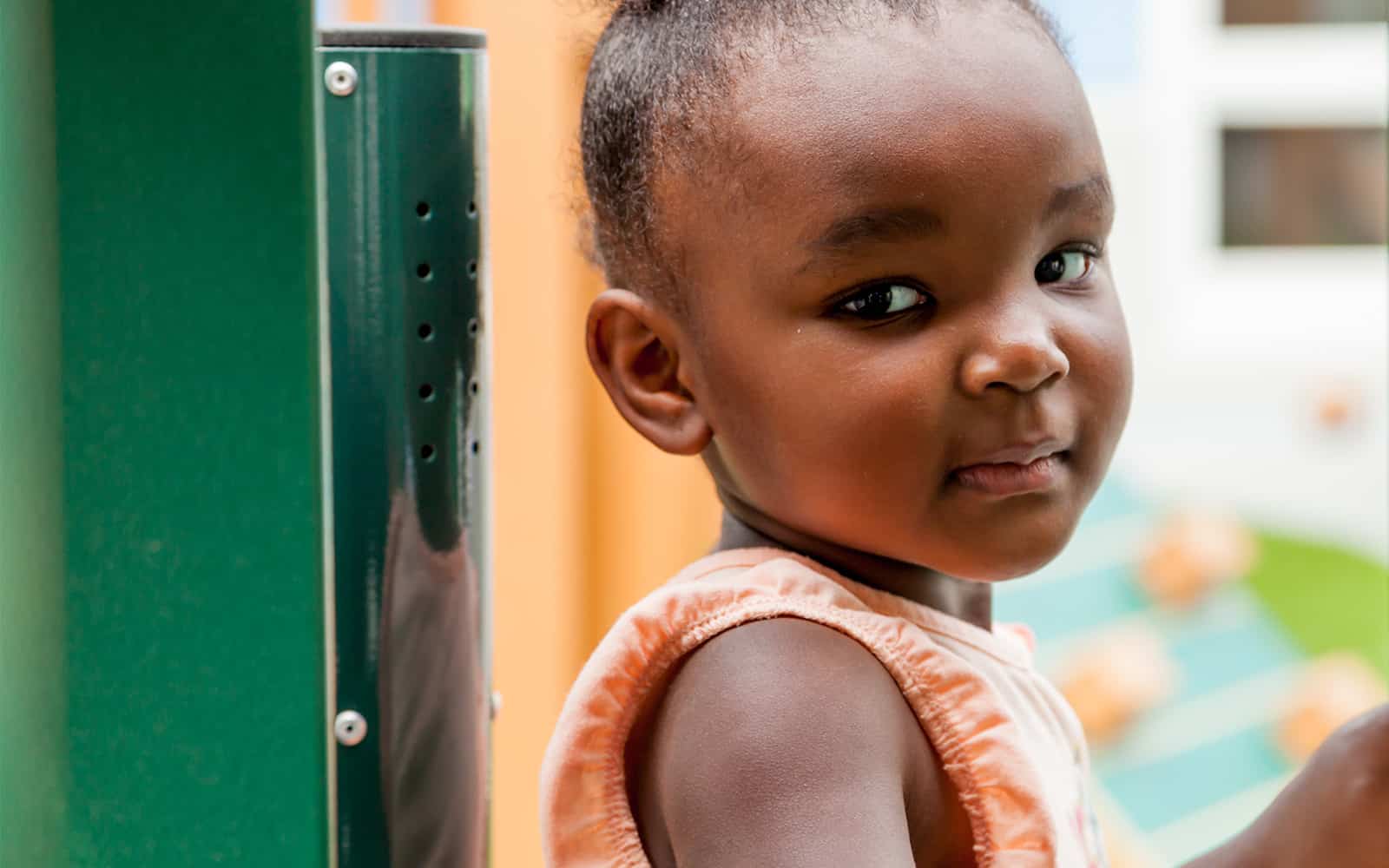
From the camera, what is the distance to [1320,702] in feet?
8.46

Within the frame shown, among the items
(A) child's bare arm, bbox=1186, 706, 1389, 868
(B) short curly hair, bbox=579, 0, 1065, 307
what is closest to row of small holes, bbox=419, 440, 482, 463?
(B) short curly hair, bbox=579, 0, 1065, 307

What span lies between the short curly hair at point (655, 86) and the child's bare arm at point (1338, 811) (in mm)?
289

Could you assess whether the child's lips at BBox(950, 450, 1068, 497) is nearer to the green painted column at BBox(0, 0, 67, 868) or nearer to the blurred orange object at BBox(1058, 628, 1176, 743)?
the green painted column at BBox(0, 0, 67, 868)

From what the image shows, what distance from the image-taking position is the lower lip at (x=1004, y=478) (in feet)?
1.92

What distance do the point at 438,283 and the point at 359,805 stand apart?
0.21 m

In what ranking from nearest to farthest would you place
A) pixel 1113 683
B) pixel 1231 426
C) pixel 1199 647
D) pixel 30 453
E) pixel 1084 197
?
pixel 30 453 → pixel 1084 197 → pixel 1113 683 → pixel 1199 647 → pixel 1231 426

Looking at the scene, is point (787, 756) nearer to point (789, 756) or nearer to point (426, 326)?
point (789, 756)

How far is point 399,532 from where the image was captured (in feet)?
2.20

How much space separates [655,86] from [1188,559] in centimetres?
220

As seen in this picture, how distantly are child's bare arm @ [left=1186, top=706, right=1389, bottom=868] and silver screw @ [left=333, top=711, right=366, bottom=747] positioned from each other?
348mm

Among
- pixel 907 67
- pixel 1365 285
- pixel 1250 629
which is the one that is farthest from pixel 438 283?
pixel 1365 285

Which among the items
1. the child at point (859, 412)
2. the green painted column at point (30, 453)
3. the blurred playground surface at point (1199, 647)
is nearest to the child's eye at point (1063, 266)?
the child at point (859, 412)

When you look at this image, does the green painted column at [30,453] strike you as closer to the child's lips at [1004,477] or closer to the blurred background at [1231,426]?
the child's lips at [1004,477]

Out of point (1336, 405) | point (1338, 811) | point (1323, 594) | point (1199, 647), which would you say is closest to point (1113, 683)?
point (1199, 647)
